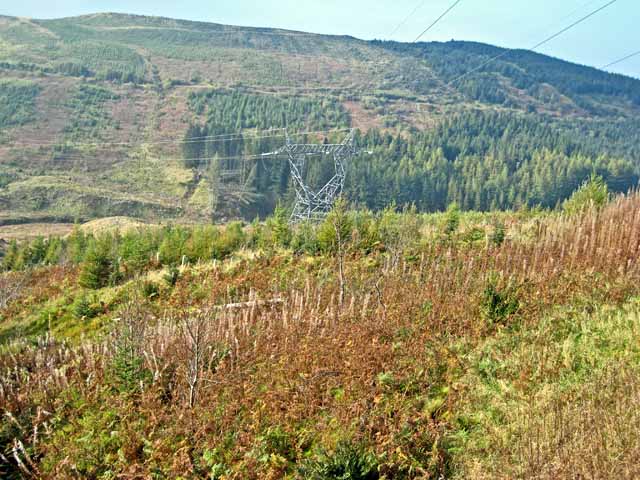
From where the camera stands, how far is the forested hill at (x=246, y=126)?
7825 centimetres

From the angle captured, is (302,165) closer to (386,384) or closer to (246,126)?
(386,384)

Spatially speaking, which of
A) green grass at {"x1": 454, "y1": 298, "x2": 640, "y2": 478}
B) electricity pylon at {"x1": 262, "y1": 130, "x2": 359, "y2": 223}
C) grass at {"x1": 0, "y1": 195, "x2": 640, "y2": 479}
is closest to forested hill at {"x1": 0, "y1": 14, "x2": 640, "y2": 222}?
electricity pylon at {"x1": 262, "y1": 130, "x2": 359, "y2": 223}

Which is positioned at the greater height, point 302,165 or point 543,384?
point 543,384

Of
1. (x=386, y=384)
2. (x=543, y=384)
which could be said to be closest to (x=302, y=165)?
(x=386, y=384)

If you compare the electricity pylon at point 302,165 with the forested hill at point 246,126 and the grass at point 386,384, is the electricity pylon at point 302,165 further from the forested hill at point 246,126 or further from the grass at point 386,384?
the forested hill at point 246,126

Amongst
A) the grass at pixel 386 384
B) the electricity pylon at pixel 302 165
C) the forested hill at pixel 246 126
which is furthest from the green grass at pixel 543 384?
the forested hill at pixel 246 126

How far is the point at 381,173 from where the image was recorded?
272ft

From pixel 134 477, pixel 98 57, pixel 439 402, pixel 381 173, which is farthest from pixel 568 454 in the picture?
pixel 98 57

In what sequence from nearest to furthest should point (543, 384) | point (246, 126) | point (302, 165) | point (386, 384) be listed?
point (543, 384), point (386, 384), point (302, 165), point (246, 126)

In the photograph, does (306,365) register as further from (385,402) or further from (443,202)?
(443,202)

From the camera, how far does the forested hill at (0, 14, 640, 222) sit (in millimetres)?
A: 78250

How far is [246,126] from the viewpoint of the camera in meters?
114

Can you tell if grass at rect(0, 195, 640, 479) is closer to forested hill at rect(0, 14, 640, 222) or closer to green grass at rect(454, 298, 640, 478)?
green grass at rect(454, 298, 640, 478)

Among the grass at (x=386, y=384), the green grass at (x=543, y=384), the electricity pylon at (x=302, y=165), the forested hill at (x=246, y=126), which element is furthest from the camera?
the forested hill at (x=246, y=126)
